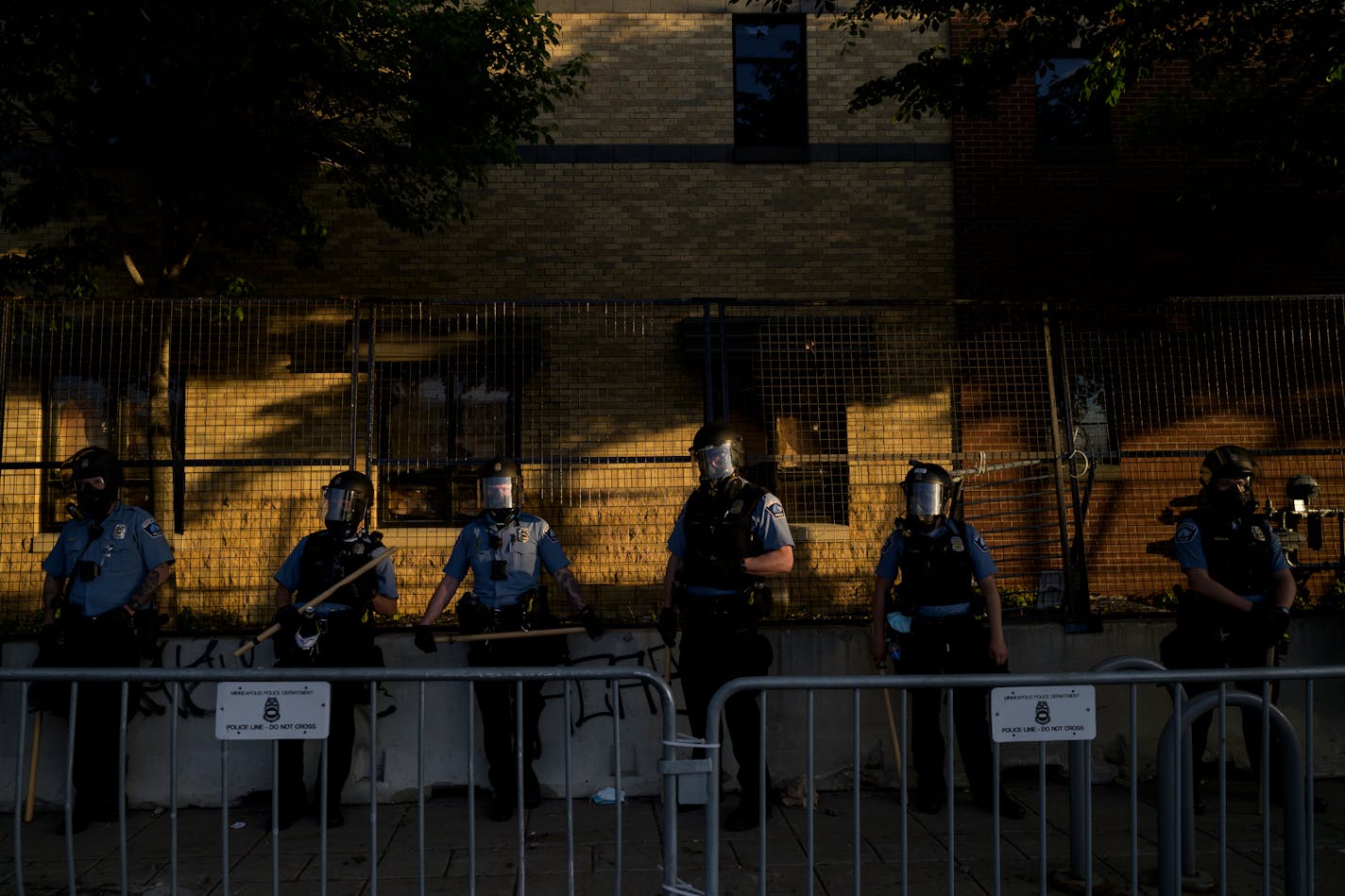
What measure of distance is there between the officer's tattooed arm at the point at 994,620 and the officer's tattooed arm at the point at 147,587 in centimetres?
492

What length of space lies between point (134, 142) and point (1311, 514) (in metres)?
10.3

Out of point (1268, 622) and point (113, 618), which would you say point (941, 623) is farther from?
point (113, 618)

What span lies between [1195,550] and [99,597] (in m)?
6.49

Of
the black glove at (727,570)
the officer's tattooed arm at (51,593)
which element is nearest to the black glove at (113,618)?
the officer's tattooed arm at (51,593)

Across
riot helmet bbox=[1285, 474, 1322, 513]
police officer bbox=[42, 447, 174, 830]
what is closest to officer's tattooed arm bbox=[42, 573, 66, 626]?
police officer bbox=[42, 447, 174, 830]

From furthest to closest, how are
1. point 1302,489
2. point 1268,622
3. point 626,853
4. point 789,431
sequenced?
point 789,431 → point 1302,489 → point 1268,622 → point 626,853

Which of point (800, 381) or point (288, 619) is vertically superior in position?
point (800, 381)

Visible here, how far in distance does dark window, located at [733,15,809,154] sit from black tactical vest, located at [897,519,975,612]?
21.6ft

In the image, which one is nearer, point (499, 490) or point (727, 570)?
point (727, 570)

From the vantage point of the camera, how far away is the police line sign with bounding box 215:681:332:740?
3.17m

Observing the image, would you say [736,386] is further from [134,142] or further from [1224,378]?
[134,142]

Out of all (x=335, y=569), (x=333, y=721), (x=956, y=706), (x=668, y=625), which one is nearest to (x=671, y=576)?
(x=668, y=625)

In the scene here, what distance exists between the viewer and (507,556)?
18.1ft

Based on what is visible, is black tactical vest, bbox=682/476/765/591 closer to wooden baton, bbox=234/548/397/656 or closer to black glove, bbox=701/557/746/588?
black glove, bbox=701/557/746/588
